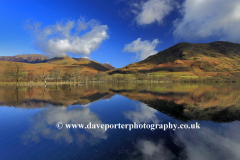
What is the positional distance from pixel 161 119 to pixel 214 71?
230122 millimetres

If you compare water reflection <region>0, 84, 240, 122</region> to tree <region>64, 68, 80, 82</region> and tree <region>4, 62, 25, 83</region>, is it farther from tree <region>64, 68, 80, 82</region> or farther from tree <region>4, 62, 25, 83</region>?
tree <region>64, 68, 80, 82</region>

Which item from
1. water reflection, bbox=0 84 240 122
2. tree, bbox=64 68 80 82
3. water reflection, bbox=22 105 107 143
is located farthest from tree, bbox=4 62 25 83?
water reflection, bbox=22 105 107 143

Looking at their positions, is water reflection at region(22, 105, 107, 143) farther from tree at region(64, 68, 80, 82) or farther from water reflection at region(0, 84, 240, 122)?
tree at region(64, 68, 80, 82)

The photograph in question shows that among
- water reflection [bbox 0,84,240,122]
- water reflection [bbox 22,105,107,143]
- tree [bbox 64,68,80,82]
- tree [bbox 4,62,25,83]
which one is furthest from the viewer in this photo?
tree [bbox 64,68,80,82]

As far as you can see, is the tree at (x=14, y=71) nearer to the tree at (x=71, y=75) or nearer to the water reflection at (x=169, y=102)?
the tree at (x=71, y=75)

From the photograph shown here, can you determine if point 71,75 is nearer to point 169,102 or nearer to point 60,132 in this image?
point 169,102

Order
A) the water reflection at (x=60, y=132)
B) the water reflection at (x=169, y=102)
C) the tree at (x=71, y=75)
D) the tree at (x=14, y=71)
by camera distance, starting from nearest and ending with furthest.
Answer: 1. the water reflection at (x=60, y=132)
2. the water reflection at (x=169, y=102)
3. the tree at (x=14, y=71)
4. the tree at (x=71, y=75)

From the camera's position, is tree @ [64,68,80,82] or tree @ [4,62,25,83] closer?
tree @ [4,62,25,83]

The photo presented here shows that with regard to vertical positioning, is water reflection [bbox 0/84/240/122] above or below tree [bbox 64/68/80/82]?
below

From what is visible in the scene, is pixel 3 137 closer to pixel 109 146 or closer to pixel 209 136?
pixel 109 146

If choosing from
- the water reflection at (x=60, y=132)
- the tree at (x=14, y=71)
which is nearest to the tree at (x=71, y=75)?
the tree at (x=14, y=71)

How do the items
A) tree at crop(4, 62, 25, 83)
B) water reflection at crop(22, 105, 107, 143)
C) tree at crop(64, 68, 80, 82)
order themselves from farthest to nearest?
tree at crop(64, 68, 80, 82) → tree at crop(4, 62, 25, 83) → water reflection at crop(22, 105, 107, 143)

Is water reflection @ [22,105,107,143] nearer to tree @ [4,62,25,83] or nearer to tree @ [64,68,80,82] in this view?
tree @ [4,62,25,83]

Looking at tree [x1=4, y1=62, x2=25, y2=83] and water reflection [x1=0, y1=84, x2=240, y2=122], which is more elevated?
tree [x1=4, y1=62, x2=25, y2=83]
